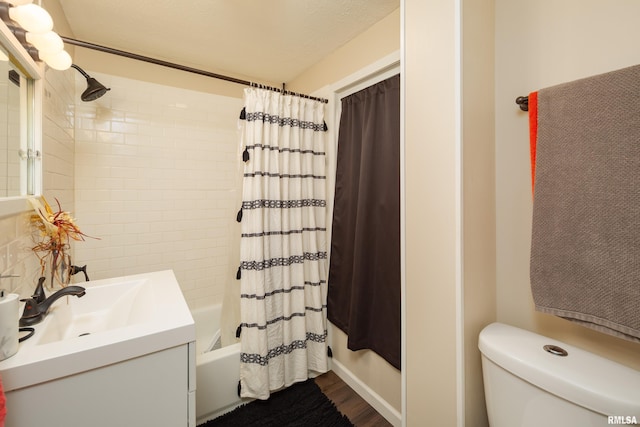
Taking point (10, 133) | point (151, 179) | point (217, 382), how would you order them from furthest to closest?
point (151, 179)
point (217, 382)
point (10, 133)

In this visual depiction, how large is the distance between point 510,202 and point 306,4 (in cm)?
146

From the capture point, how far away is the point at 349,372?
72.2 inches

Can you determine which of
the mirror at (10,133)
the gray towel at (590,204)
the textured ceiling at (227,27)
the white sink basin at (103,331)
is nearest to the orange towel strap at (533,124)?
the gray towel at (590,204)

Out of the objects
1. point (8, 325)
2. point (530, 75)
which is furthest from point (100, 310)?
point (530, 75)

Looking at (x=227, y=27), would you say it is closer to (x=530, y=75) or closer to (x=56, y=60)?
(x=56, y=60)

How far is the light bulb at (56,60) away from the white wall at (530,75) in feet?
5.76

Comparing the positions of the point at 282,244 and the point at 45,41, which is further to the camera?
the point at 282,244

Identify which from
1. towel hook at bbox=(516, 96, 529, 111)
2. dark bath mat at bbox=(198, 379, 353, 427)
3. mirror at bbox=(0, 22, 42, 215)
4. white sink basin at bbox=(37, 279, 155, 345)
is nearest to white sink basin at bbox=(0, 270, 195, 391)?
white sink basin at bbox=(37, 279, 155, 345)

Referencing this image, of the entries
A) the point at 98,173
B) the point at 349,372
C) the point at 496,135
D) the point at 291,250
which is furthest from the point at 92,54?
the point at 349,372

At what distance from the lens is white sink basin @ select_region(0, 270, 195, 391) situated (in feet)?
2.22

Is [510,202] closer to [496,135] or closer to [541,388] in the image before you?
[496,135]

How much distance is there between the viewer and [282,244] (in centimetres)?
177

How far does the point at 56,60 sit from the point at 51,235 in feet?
2.33

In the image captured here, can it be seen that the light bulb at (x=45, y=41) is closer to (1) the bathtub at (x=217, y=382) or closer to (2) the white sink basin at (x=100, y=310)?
(2) the white sink basin at (x=100, y=310)
